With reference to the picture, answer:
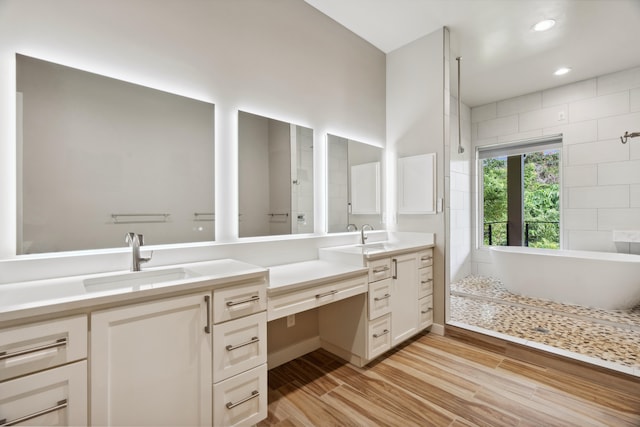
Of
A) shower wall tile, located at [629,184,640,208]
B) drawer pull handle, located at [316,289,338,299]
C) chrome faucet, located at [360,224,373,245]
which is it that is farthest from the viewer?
shower wall tile, located at [629,184,640,208]

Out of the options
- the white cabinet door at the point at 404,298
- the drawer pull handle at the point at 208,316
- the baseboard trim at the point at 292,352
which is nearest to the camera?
the drawer pull handle at the point at 208,316

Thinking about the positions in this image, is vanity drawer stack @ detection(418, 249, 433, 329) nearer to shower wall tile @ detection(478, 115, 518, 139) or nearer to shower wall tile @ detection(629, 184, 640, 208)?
shower wall tile @ detection(629, 184, 640, 208)

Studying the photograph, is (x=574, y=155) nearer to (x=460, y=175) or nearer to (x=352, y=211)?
(x=460, y=175)

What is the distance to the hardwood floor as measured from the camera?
1628mm

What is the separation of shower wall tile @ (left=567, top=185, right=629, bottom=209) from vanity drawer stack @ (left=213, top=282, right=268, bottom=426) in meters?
4.31

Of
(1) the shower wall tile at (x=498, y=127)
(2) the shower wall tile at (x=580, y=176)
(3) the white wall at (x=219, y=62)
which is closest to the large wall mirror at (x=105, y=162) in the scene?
(3) the white wall at (x=219, y=62)

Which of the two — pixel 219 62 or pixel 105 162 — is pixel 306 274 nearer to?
pixel 105 162

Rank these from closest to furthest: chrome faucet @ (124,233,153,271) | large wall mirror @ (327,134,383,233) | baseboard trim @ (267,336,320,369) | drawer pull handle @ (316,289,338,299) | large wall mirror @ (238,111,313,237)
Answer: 1. chrome faucet @ (124,233,153,271)
2. drawer pull handle @ (316,289,338,299)
3. large wall mirror @ (238,111,313,237)
4. baseboard trim @ (267,336,320,369)
5. large wall mirror @ (327,134,383,233)

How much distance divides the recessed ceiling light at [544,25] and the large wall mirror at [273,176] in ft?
7.47

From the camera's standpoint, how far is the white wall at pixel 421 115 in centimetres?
275

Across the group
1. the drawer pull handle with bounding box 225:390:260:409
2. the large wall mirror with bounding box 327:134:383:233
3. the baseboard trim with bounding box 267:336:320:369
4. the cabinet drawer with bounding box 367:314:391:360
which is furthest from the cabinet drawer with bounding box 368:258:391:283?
the drawer pull handle with bounding box 225:390:260:409

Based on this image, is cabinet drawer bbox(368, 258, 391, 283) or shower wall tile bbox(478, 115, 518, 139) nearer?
cabinet drawer bbox(368, 258, 391, 283)

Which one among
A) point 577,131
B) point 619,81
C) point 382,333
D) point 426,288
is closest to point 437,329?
point 426,288

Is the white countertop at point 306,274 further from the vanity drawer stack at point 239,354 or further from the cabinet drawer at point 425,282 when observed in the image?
the cabinet drawer at point 425,282
